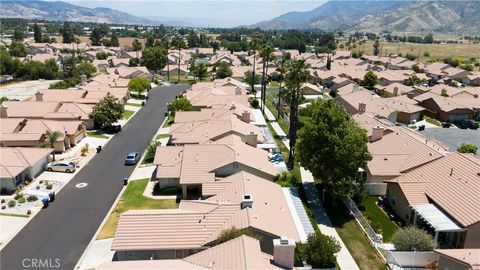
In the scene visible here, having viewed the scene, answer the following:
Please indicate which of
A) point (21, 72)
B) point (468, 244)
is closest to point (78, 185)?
point (468, 244)

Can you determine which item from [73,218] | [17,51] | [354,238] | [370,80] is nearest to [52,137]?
[73,218]

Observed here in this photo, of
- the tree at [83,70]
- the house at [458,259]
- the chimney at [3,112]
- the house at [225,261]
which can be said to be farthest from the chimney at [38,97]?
the house at [458,259]

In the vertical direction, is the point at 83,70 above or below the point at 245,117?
above

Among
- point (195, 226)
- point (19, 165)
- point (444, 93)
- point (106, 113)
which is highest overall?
point (444, 93)

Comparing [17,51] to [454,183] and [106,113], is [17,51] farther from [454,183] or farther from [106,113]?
[454,183]

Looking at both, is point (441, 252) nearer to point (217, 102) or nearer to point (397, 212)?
point (397, 212)

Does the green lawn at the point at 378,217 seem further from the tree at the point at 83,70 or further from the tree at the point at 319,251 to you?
the tree at the point at 83,70
